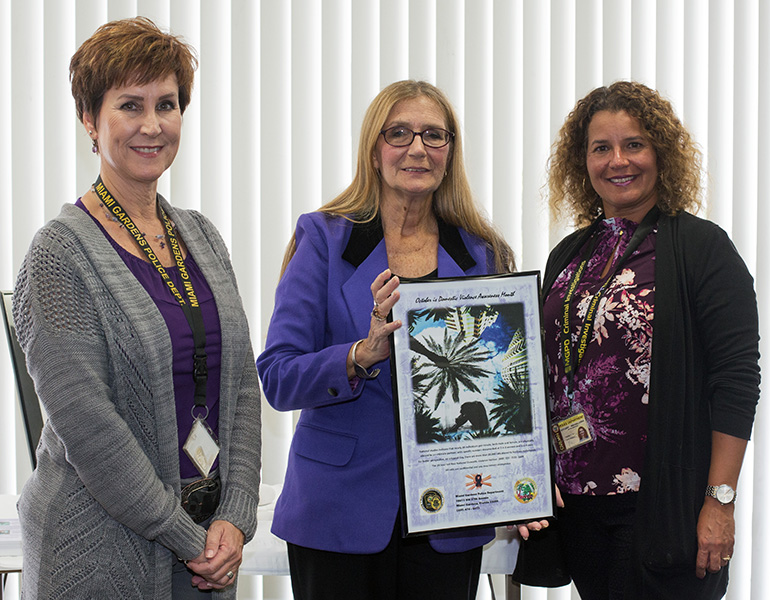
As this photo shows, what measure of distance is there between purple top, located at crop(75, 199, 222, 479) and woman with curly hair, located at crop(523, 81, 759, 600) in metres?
0.87

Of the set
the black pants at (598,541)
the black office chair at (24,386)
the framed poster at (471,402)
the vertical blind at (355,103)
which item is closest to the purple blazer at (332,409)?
the framed poster at (471,402)

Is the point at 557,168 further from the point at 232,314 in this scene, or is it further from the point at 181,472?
the point at 181,472

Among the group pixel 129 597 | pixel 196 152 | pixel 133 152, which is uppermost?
pixel 196 152

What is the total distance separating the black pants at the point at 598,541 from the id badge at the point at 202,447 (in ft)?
2.96

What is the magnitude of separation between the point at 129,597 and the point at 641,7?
9.87 feet

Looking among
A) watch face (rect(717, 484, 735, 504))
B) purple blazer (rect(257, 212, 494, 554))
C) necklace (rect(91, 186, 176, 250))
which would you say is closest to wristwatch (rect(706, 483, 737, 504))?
watch face (rect(717, 484, 735, 504))

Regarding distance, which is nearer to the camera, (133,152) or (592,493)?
(133,152)

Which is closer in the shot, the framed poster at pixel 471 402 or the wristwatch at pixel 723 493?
the framed poster at pixel 471 402

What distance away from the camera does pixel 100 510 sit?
136 cm

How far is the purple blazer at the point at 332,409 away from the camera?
163cm

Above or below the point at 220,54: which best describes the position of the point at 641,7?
above

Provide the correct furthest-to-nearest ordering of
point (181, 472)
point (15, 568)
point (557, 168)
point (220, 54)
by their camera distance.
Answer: point (220, 54) < point (557, 168) < point (15, 568) < point (181, 472)

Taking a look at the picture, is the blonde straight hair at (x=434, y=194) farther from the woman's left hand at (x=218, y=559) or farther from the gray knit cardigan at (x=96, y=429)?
the woman's left hand at (x=218, y=559)

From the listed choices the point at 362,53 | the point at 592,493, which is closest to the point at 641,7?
the point at 362,53
